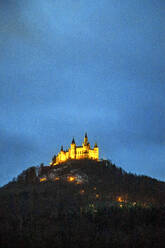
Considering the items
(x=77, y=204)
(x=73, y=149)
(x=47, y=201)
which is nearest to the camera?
(x=77, y=204)

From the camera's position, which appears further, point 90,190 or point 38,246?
point 90,190

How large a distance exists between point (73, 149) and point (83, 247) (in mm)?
137657

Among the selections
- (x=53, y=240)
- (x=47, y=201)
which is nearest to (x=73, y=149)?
(x=47, y=201)

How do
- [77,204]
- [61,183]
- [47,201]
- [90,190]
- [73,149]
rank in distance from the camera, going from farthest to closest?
[73,149]
[61,183]
[90,190]
[47,201]
[77,204]

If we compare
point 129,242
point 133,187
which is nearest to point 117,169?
point 133,187

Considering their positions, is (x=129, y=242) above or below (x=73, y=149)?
below

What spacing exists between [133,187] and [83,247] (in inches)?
4625

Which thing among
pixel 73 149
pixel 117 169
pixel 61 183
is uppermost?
pixel 73 149

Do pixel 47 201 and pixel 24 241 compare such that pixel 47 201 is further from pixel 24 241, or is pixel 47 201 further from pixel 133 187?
pixel 24 241

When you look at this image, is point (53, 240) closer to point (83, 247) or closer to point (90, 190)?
point (83, 247)

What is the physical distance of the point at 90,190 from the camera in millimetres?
117125

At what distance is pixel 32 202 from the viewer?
3846 inches

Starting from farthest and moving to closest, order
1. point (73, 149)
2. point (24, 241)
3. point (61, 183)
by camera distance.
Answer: point (73, 149) < point (61, 183) < point (24, 241)

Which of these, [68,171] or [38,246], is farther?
[68,171]
